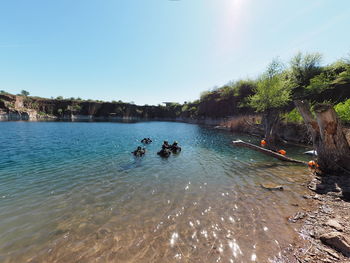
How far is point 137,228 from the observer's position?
13.9ft

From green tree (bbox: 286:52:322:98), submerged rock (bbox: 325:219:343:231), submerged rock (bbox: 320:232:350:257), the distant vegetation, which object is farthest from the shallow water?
green tree (bbox: 286:52:322:98)

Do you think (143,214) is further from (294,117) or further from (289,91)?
(289,91)

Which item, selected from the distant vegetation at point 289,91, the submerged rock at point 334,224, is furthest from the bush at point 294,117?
the submerged rock at point 334,224

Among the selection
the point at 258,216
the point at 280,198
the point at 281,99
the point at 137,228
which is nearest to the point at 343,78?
the point at 281,99

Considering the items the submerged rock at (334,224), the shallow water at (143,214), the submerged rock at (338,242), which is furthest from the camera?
the submerged rock at (334,224)

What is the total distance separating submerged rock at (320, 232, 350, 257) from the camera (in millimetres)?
3014

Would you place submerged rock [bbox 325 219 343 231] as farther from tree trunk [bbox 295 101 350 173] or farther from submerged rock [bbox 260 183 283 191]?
tree trunk [bbox 295 101 350 173]

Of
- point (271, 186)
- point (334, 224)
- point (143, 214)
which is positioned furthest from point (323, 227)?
point (143, 214)

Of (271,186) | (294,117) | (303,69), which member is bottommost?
(271,186)

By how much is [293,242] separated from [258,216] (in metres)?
1.16

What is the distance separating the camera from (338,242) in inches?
124

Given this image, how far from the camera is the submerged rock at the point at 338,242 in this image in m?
3.01

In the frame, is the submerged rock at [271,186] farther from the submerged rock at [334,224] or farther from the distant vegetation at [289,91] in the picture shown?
the distant vegetation at [289,91]

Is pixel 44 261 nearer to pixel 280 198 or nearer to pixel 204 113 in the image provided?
pixel 280 198
